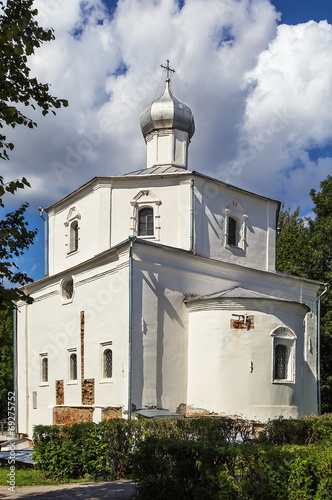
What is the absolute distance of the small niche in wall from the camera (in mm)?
14773

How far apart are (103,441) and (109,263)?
6512 millimetres

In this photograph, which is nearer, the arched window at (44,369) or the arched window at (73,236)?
→ the arched window at (73,236)

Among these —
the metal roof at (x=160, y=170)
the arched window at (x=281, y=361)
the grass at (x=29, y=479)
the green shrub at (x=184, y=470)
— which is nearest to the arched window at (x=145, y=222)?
the metal roof at (x=160, y=170)

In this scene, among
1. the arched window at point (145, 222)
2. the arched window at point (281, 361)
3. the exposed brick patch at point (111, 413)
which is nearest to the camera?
the exposed brick patch at point (111, 413)

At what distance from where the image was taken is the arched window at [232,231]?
1769cm

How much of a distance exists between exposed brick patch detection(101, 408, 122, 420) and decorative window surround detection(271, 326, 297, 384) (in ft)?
14.2

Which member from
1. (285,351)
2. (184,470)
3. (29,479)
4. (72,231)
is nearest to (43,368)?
(72,231)

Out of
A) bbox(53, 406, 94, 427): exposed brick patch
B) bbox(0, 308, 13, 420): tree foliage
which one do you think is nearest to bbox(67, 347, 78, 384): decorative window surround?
bbox(53, 406, 94, 427): exposed brick patch

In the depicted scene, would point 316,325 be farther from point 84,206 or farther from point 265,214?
point 84,206

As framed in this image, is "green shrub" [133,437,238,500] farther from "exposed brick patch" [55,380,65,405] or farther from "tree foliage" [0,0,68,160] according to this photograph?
"exposed brick patch" [55,380,65,405]

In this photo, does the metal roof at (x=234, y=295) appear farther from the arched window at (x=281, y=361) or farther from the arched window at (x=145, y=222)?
the arched window at (x=145, y=222)

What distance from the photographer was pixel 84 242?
17.5 m

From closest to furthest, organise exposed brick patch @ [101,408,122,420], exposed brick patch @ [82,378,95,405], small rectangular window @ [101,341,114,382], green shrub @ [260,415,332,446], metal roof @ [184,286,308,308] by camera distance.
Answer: green shrub @ [260,415,332,446] < exposed brick patch @ [101,408,122,420] < metal roof @ [184,286,308,308] < small rectangular window @ [101,341,114,382] < exposed brick patch @ [82,378,95,405]

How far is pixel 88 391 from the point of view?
51.2ft
